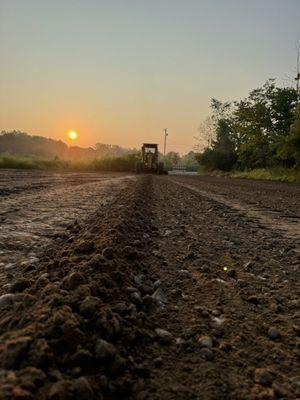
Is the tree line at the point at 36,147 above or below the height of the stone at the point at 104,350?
above

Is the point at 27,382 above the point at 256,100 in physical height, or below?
below

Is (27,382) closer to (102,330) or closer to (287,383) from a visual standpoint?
(102,330)

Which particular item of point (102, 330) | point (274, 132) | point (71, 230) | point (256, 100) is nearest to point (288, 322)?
point (102, 330)

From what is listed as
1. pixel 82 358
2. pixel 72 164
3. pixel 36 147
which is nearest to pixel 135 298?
pixel 82 358

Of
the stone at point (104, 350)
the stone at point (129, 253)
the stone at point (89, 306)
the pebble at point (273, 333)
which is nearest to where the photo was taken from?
the stone at point (104, 350)

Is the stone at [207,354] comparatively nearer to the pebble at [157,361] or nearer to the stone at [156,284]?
the pebble at [157,361]

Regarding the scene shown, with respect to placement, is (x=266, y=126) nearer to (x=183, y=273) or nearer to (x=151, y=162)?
(x=151, y=162)

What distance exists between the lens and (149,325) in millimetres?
2090

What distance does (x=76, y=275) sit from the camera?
2.24 m

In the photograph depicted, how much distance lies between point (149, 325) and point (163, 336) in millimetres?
134

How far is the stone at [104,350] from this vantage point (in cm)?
159

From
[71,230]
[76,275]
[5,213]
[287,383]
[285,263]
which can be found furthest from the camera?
[5,213]

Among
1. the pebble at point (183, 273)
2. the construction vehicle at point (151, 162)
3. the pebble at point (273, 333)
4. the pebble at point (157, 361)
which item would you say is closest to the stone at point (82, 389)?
the pebble at point (157, 361)

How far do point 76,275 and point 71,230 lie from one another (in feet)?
8.37
